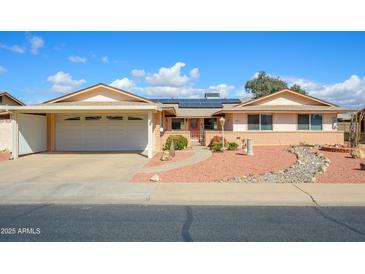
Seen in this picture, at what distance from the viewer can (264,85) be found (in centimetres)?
6581

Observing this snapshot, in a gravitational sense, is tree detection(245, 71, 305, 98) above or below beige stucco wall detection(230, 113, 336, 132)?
above

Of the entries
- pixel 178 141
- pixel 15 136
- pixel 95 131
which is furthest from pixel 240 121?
pixel 15 136

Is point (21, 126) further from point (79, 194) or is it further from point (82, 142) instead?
point (79, 194)

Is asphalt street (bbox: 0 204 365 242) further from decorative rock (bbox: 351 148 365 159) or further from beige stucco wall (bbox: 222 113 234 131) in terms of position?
beige stucco wall (bbox: 222 113 234 131)

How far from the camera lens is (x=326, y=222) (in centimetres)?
618

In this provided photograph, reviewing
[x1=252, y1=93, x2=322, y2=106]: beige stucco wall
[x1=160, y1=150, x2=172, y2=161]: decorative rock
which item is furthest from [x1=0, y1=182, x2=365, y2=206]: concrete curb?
[x1=252, y1=93, x2=322, y2=106]: beige stucco wall

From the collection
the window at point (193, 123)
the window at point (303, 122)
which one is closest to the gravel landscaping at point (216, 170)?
the window at point (303, 122)

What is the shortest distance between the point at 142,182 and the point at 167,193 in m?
1.77

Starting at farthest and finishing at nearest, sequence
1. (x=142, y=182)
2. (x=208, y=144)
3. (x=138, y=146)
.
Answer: (x=208, y=144), (x=138, y=146), (x=142, y=182)

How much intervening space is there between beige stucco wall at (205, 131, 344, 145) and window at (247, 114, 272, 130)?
2.61 feet

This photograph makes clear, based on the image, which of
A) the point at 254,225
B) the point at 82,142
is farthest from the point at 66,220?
the point at 82,142

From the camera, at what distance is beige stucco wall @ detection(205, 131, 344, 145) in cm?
2462

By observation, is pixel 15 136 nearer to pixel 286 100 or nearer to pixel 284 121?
pixel 284 121

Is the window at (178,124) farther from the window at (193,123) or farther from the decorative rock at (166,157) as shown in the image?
the decorative rock at (166,157)
